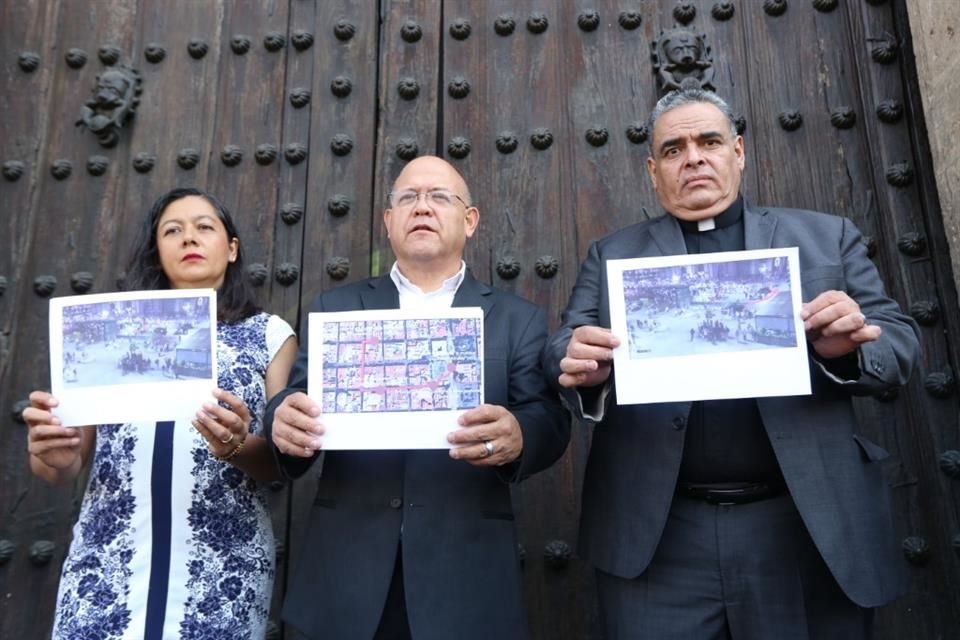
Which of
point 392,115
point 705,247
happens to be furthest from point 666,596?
point 392,115

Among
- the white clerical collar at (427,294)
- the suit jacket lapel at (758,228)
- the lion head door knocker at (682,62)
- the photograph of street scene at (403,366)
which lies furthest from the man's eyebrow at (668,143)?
the lion head door knocker at (682,62)

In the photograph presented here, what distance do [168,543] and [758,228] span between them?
1.17m

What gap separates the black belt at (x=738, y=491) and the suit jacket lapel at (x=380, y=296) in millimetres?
646

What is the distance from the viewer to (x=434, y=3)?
261 centimetres

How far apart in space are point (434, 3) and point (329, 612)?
1727 millimetres

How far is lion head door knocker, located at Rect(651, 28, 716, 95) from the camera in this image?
93.7 inches

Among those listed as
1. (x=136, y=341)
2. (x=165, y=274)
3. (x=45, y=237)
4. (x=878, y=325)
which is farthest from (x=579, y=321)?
(x=45, y=237)

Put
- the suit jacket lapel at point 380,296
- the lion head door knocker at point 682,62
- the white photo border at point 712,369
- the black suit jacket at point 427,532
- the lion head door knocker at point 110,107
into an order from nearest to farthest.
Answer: the white photo border at point 712,369 < the black suit jacket at point 427,532 < the suit jacket lapel at point 380,296 < the lion head door knocker at point 682,62 < the lion head door knocker at point 110,107

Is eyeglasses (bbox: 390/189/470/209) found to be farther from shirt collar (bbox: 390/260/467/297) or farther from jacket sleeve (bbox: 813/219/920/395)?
jacket sleeve (bbox: 813/219/920/395)

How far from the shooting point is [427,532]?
1555 mm

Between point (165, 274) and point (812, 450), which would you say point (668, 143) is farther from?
point (165, 274)

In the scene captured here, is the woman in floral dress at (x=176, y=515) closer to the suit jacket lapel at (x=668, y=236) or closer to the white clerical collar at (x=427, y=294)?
the white clerical collar at (x=427, y=294)

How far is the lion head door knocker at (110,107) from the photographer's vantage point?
8.20 feet

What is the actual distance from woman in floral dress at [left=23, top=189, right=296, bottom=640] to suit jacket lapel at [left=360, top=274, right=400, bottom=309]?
239 millimetres
